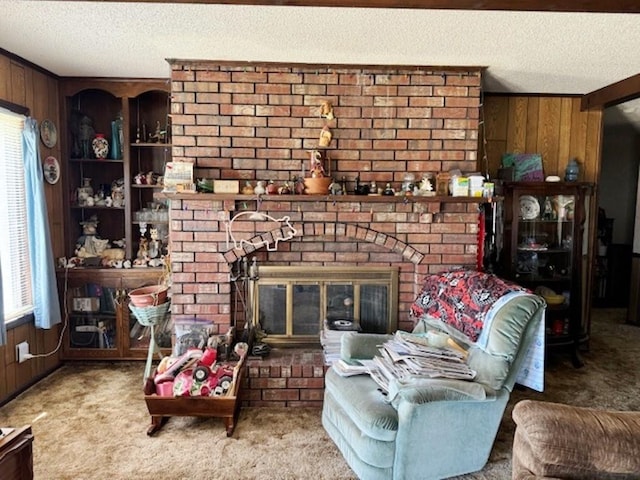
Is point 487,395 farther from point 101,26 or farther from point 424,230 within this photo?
point 101,26

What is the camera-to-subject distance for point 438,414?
1981mm

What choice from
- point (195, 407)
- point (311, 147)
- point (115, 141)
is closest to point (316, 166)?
point (311, 147)

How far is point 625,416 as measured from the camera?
149 centimetres

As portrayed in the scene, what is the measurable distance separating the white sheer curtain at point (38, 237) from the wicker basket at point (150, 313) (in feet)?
2.09

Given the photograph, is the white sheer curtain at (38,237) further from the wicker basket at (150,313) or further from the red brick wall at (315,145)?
the red brick wall at (315,145)

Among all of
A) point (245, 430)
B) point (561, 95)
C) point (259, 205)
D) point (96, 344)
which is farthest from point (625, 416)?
point (96, 344)

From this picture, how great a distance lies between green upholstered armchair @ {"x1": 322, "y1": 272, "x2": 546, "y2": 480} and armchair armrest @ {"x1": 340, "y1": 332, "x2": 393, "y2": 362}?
233mm

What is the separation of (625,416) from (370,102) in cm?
224

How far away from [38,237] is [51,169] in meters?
0.60

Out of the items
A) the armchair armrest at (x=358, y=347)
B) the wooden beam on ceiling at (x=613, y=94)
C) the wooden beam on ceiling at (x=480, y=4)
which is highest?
the wooden beam on ceiling at (x=613, y=94)

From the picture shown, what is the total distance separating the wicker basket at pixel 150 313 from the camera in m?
2.91

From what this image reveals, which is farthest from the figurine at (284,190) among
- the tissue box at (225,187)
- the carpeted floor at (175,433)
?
the carpeted floor at (175,433)

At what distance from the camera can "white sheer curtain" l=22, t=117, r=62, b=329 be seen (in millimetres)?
2922

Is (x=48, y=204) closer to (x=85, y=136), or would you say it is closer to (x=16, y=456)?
(x=85, y=136)
